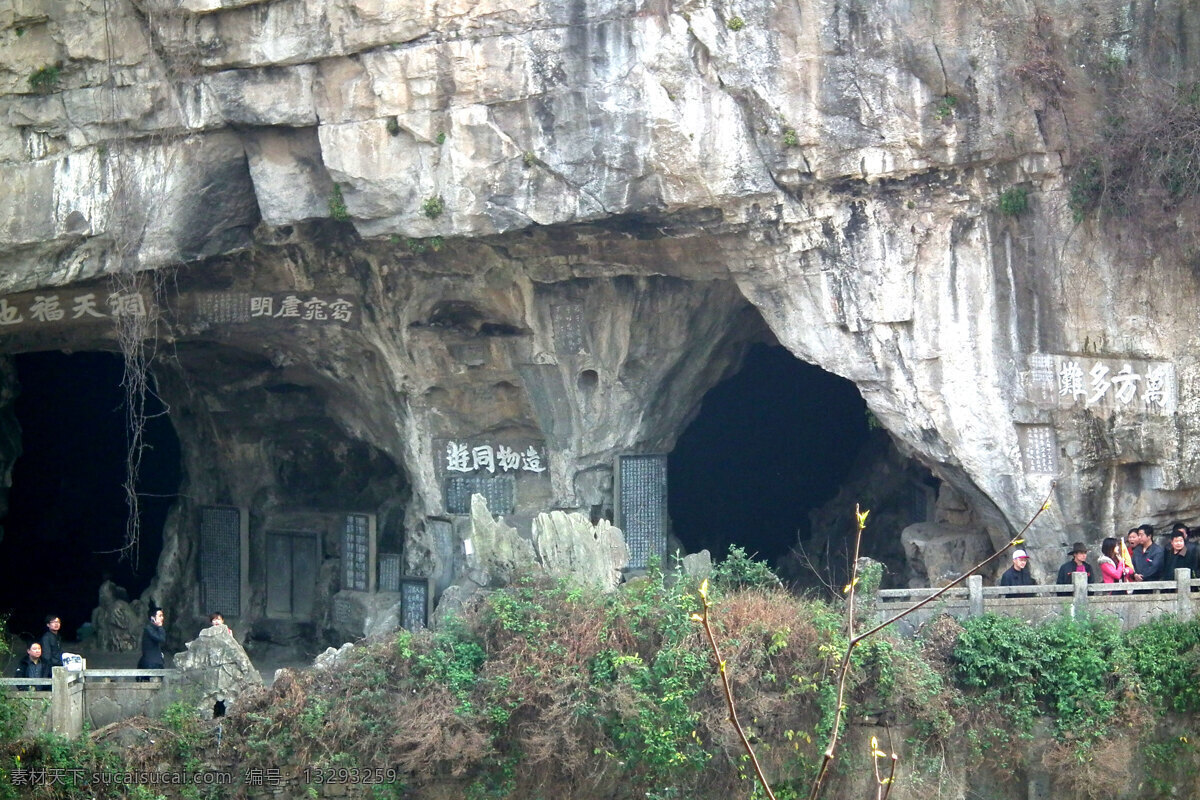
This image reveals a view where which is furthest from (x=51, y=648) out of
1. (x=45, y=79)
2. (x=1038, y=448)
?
(x=1038, y=448)

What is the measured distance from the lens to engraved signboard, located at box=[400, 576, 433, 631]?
1563 centimetres

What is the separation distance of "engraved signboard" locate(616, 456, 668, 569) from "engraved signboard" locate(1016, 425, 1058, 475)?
4063 millimetres

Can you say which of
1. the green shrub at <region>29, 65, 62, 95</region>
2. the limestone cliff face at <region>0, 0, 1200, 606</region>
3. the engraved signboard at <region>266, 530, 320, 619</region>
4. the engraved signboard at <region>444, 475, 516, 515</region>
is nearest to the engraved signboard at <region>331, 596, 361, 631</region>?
the engraved signboard at <region>266, 530, 320, 619</region>

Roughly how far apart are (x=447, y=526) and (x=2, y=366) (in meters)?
5.74

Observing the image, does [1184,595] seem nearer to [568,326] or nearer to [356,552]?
[568,326]

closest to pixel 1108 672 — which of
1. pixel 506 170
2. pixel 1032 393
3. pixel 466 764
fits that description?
pixel 1032 393

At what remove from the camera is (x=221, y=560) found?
17500 millimetres

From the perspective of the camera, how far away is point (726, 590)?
1306 centimetres

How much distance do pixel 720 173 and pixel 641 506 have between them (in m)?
4.16

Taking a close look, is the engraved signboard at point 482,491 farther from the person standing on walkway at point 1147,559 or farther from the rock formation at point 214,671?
the person standing on walkway at point 1147,559

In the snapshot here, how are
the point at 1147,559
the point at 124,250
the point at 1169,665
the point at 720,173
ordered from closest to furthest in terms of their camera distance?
1. the point at 1169,665
2. the point at 1147,559
3. the point at 720,173
4. the point at 124,250

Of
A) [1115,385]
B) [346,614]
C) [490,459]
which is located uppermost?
[1115,385]

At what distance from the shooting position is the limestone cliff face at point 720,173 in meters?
12.8

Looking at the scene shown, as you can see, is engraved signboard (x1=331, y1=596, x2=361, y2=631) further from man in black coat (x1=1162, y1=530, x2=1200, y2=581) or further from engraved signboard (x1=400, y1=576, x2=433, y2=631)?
man in black coat (x1=1162, y1=530, x2=1200, y2=581)
